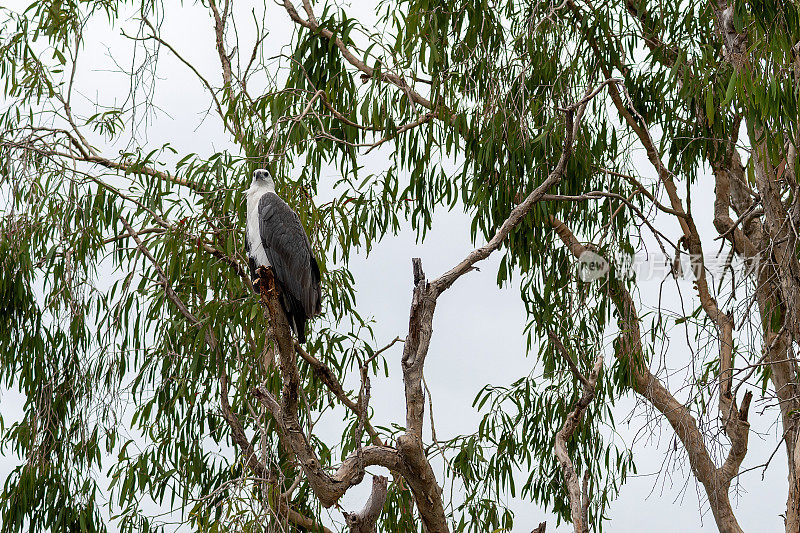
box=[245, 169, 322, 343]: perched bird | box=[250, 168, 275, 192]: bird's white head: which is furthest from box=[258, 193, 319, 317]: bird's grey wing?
box=[250, 168, 275, 192]: bird's white head

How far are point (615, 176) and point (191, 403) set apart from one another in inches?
72.6

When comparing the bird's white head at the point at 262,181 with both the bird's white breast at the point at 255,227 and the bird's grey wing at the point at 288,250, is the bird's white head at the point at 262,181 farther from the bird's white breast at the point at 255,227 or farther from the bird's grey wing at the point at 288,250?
the bird's grey wing at the point at 288,250

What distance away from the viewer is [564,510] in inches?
154

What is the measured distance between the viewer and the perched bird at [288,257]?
2967 millimetres

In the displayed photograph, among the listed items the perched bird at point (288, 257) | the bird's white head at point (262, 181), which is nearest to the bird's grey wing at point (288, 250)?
the perched bird at point (288, 257)

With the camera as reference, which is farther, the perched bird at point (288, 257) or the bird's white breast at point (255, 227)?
the bird's white breast at point (255, 227)

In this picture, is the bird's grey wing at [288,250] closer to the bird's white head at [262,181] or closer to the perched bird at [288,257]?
the perched bird at [288,257]

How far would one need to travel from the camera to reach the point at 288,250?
300 centimetres

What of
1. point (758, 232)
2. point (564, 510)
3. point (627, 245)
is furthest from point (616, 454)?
point (758, 232)

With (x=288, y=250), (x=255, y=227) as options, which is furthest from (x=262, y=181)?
(x=288, y=250)

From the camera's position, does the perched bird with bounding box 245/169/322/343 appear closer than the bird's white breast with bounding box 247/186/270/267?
Yes

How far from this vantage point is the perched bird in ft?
9.73

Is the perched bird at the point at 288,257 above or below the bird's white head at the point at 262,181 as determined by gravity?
below

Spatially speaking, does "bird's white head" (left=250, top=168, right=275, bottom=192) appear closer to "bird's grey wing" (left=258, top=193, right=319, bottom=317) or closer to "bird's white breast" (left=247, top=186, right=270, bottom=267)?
"bird's white breast" (left=247, top=186, right=270, bottom=267)
